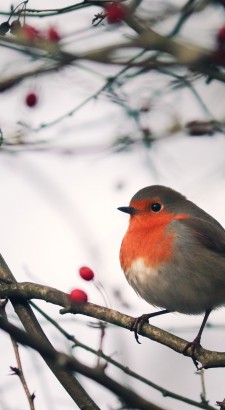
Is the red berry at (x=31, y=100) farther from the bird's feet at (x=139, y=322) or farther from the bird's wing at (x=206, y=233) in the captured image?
the bird's feet at (x=139, y=322)

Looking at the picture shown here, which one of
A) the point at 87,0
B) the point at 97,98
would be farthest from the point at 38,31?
the point at 97,98

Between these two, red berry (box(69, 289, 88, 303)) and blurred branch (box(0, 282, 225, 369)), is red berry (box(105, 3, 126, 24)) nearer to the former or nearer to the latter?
red berry (box(69, 289, 88, 303))

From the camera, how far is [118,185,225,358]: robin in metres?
5.43

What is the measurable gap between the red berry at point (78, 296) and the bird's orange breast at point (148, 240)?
55.0 inches

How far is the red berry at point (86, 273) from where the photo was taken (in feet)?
14.6

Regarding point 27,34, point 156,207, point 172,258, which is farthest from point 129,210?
point 27,34

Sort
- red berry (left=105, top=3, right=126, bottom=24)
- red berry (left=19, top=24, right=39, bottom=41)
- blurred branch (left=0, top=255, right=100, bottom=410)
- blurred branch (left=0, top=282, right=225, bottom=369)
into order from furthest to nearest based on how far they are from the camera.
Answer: blurred branch (left=0, top=282, right=225, bottom=369) < blurred branch (left=0, top=255, right=100, bottom=410) < red berry (left=105, top=3, right=126, bottom=24) < red berry (left=19, top=24, right=39, bottom=41)

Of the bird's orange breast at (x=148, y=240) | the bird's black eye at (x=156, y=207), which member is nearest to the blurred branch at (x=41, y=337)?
the bird's orange breast at (x=148, y=240)

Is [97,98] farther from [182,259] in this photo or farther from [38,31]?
[182,259]

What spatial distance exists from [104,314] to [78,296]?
374mm

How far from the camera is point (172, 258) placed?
546 cm

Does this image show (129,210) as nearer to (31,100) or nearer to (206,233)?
(206,233)

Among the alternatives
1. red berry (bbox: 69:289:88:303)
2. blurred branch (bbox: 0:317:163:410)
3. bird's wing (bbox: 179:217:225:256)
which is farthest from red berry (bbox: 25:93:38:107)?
blurred branch (bbox: 0:317:163:410)

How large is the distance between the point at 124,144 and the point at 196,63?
173 cm
